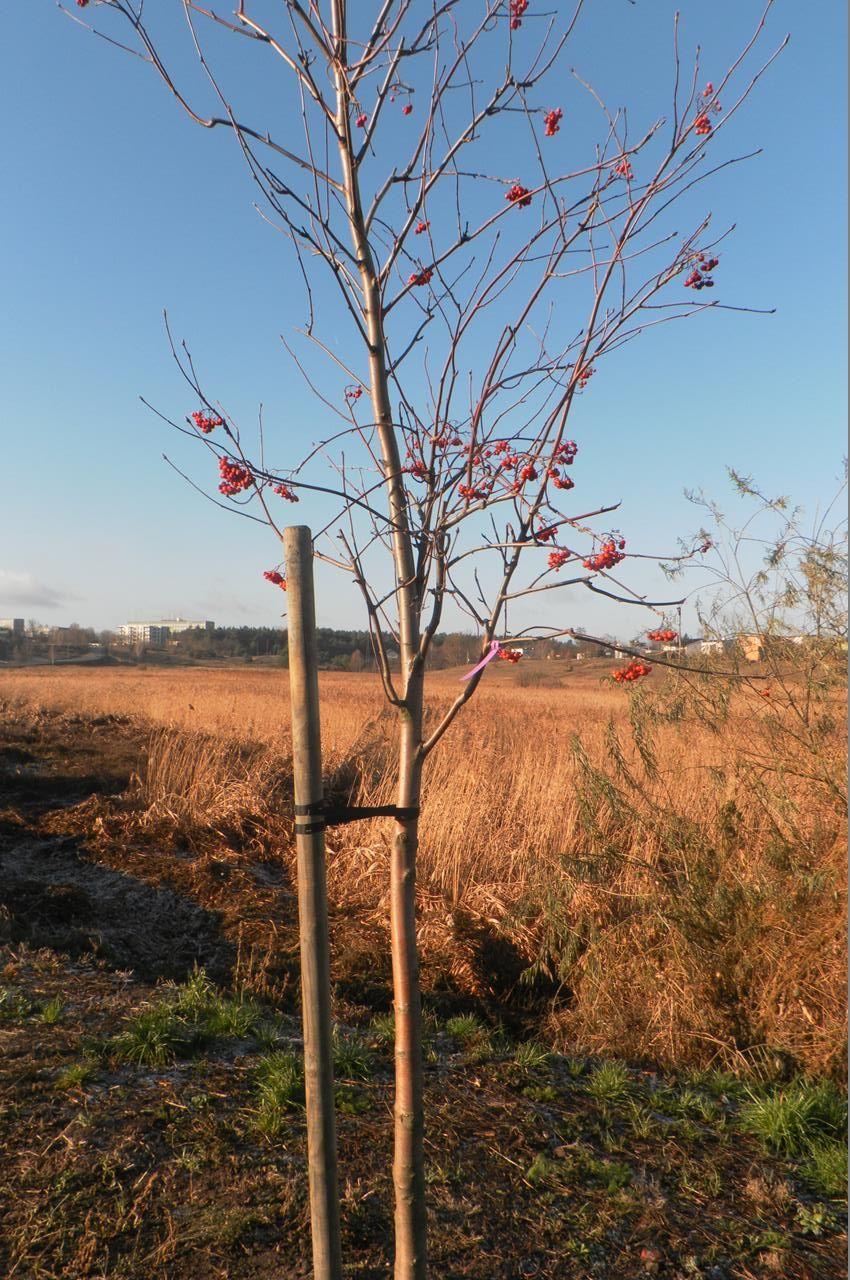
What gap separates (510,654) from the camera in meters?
1.91

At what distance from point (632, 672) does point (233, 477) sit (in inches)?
40.1

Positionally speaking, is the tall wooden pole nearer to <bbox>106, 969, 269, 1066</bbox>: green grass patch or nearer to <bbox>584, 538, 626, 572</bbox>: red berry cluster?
<bbox>584, 538, 626, 572</bbox>: red berry cluster

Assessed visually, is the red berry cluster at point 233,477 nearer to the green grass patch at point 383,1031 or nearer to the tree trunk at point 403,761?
the tree trunk at point 403,761

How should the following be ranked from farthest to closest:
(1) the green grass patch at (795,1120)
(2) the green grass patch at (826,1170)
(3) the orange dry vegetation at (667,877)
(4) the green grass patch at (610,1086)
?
(3) the orange dry vegetation at (667,877) < (4) the green grass patch at (610,1086) < (1) the green grass patch at (795,1120) < (2) the green grass patch at (826,1170)

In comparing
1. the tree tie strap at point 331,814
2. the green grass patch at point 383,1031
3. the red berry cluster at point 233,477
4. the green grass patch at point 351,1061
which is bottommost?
the green grass patch at point 383,1031

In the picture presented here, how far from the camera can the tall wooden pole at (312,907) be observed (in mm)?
1841

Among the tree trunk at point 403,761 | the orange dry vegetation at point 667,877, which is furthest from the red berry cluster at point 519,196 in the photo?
the orange dry vegetation at point 667,877

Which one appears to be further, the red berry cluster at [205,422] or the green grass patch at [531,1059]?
the green grass patch at [531,1059]

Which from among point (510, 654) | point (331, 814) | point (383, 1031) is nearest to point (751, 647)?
point (383, 1031)

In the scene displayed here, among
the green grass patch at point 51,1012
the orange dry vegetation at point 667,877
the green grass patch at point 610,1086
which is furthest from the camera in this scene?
the orange dry vegetation at point 667,877

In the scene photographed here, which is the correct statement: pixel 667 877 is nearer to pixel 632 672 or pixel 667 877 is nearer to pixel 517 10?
pixel 632 672

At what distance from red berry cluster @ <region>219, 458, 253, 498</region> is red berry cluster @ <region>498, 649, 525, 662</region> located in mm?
698

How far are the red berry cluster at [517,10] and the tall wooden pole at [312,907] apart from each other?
1.29 meters

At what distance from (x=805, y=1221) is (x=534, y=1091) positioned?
0.95m
